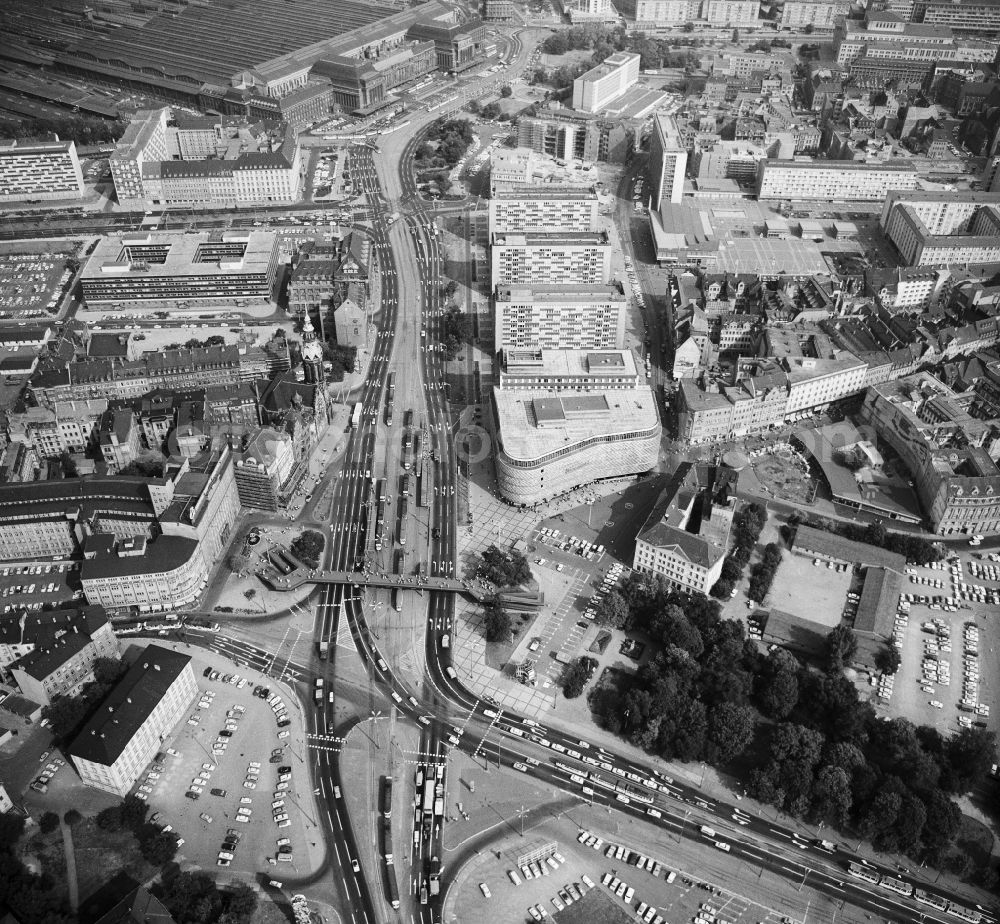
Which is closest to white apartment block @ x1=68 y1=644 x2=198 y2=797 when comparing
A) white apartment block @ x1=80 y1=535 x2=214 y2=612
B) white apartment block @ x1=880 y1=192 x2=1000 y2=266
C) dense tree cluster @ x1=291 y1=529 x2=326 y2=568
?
white apartment block @ x1=80 y1=535 x2=214 y2=612

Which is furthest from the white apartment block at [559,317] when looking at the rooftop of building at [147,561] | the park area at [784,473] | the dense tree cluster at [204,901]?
the dense tree cluster at [204,901]

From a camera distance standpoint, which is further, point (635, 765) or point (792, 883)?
point (635, 765)

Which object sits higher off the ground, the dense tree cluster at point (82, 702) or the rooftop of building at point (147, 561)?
the rooftop of building at point (147, 561)

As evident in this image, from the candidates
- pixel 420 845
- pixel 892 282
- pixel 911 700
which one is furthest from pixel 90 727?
pixel 892 282

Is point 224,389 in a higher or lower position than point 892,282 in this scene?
lower

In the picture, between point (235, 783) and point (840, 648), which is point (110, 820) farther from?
point (840, 648)

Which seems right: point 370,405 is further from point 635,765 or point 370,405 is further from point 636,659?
point 635,765

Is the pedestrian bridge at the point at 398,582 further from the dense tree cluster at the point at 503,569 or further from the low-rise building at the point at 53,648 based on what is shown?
the low-rise building at the point at 53,648
